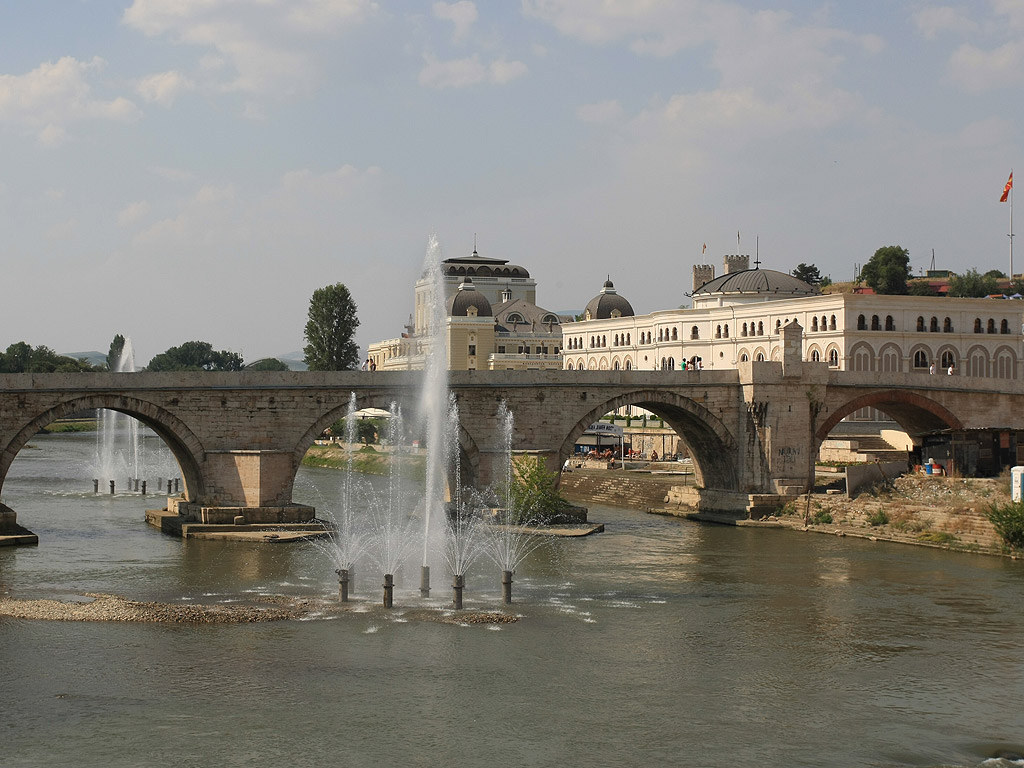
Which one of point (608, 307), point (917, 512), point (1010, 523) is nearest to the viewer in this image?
point (1010, 523)

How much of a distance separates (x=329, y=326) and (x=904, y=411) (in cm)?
5282

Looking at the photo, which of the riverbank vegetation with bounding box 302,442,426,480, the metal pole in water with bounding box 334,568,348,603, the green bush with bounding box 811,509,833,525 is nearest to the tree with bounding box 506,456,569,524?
the green bush with bounding box 811,509,833,525

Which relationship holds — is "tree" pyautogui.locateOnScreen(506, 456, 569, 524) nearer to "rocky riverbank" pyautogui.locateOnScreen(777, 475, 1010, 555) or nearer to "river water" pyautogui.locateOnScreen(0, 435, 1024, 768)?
"river water" pyautogui.locateOnScreen(0, 435, 1024, 768)

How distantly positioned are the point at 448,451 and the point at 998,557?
20251mm

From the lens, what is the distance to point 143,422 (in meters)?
44.4

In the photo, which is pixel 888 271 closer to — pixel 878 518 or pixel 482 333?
pixel 482 333

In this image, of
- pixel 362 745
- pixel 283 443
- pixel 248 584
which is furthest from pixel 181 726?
pixel 283 443

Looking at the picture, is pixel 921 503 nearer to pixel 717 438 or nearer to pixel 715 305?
pixel 717 438

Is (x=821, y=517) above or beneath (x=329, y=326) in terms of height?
beneath

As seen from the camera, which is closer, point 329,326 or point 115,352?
point 329,326

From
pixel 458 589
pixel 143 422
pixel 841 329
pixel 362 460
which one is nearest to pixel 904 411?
pixel 841 329

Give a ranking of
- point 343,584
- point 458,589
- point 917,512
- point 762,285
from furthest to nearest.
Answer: point 762,285 → point 917,512 → point 343,584 → point 458,589

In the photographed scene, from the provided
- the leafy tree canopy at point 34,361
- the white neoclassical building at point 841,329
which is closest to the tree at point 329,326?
the white neoclassical building at point 841,329

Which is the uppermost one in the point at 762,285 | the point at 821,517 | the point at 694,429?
the point at 762,285
